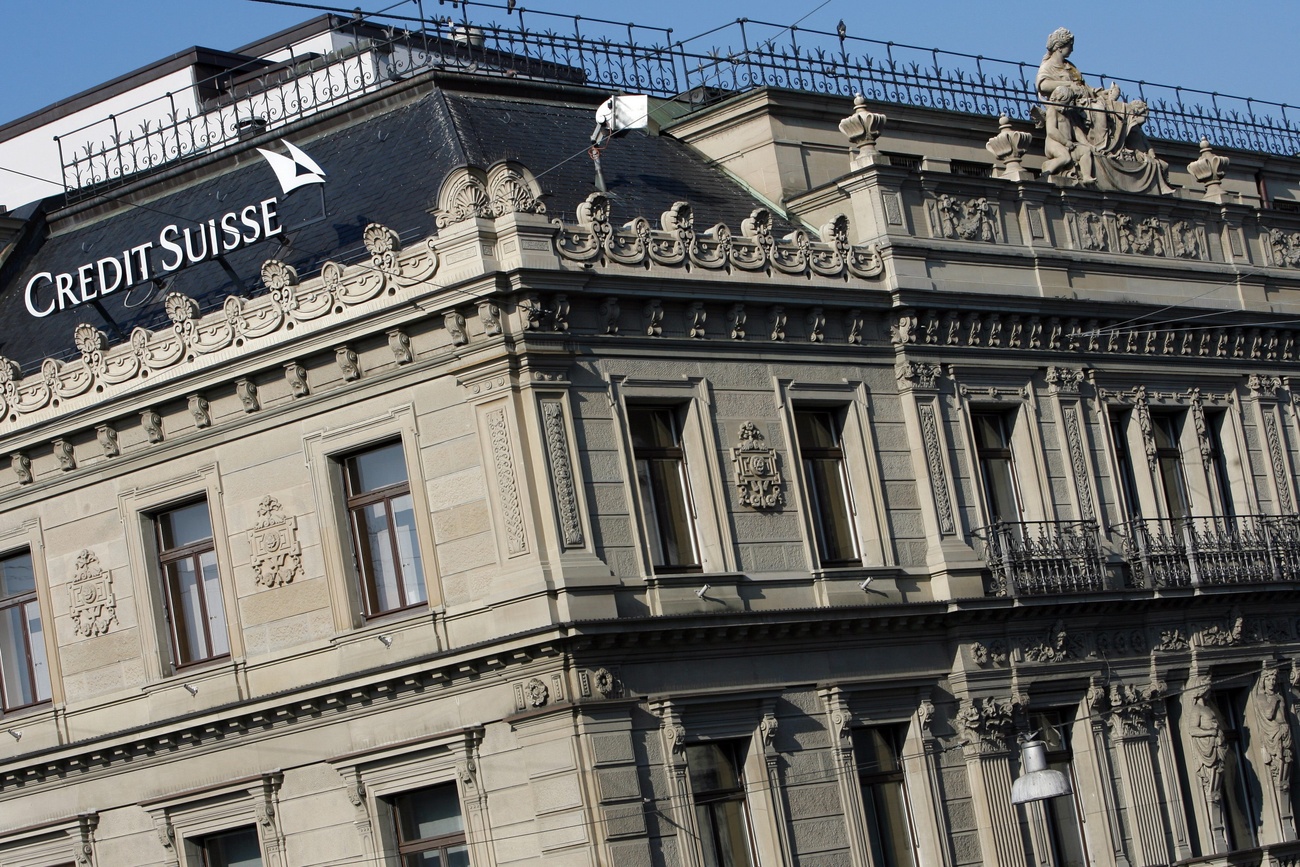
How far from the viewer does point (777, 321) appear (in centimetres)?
3781

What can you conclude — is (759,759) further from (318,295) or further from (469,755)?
(318,295)

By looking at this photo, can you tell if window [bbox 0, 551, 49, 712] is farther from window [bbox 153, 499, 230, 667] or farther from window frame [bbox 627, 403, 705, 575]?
window frame [bbox 627, 403, 705, 575]

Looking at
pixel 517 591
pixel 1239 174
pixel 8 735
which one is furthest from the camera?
pixel 1239 174

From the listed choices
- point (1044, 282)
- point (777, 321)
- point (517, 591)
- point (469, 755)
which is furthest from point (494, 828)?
point (1044, 282)

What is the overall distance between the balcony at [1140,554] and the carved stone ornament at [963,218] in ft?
16.2

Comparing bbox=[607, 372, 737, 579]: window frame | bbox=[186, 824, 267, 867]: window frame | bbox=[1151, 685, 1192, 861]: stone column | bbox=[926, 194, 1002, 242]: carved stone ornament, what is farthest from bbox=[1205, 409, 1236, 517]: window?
bbox=[186, 824, 267, 867]: window frame

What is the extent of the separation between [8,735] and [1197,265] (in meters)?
22.4

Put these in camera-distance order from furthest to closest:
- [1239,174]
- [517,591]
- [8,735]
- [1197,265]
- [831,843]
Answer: [1239,174]
[1197,265]
[8,735]
[831,843]
[517,591]

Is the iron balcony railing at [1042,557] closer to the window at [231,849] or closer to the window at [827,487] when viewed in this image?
the window at [827,487]

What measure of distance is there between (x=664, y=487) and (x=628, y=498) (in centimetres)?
108

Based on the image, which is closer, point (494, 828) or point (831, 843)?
point (494, 828)

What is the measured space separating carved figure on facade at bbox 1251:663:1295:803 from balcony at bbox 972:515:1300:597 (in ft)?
6.19

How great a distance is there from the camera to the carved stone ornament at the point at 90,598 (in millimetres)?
38031

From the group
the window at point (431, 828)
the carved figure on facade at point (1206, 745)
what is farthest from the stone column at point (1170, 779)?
the window at point (431, 828)
